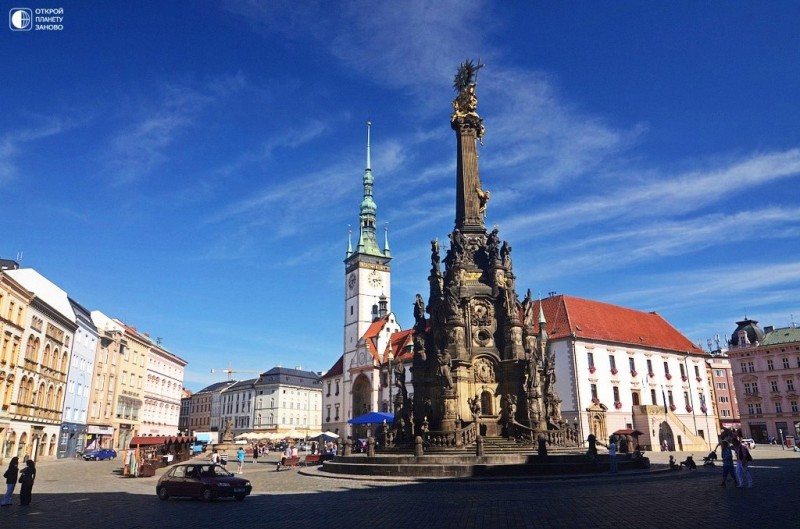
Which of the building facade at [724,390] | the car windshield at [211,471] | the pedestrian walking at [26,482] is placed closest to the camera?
the pedestrian walking at [26,482]

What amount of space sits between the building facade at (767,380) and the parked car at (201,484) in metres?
71.5

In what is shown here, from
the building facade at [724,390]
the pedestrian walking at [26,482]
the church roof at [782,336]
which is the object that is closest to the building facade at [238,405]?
the building facade at [724,390]

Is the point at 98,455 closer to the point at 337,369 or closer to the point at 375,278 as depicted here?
the point at 337,369

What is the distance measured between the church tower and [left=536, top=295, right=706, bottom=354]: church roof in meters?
43.4

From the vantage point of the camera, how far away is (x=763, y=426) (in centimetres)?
7331

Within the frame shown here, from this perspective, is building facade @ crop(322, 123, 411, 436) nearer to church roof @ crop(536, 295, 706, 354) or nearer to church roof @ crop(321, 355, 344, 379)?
church roof @ crop(321, 355, 344, 379)

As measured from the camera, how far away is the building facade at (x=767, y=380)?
70756 mm

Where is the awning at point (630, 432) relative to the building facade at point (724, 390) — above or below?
below

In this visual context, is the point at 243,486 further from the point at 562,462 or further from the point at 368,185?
the point at 368,185

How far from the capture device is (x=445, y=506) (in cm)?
1457

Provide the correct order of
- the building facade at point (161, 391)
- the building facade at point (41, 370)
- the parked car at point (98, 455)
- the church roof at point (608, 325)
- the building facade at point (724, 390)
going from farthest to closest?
the building facade at point (724, 390) → the building facade at point (161, 391) → the church roof at point (608, 325) → the parked car at point (98, 455) → the building facade at point (41, 370)

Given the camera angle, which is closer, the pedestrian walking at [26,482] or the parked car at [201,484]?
the pedestrian walking at [26,482]

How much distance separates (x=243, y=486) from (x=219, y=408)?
406ft

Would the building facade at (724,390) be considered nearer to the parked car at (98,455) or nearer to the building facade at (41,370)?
the parked car at (98,455)
